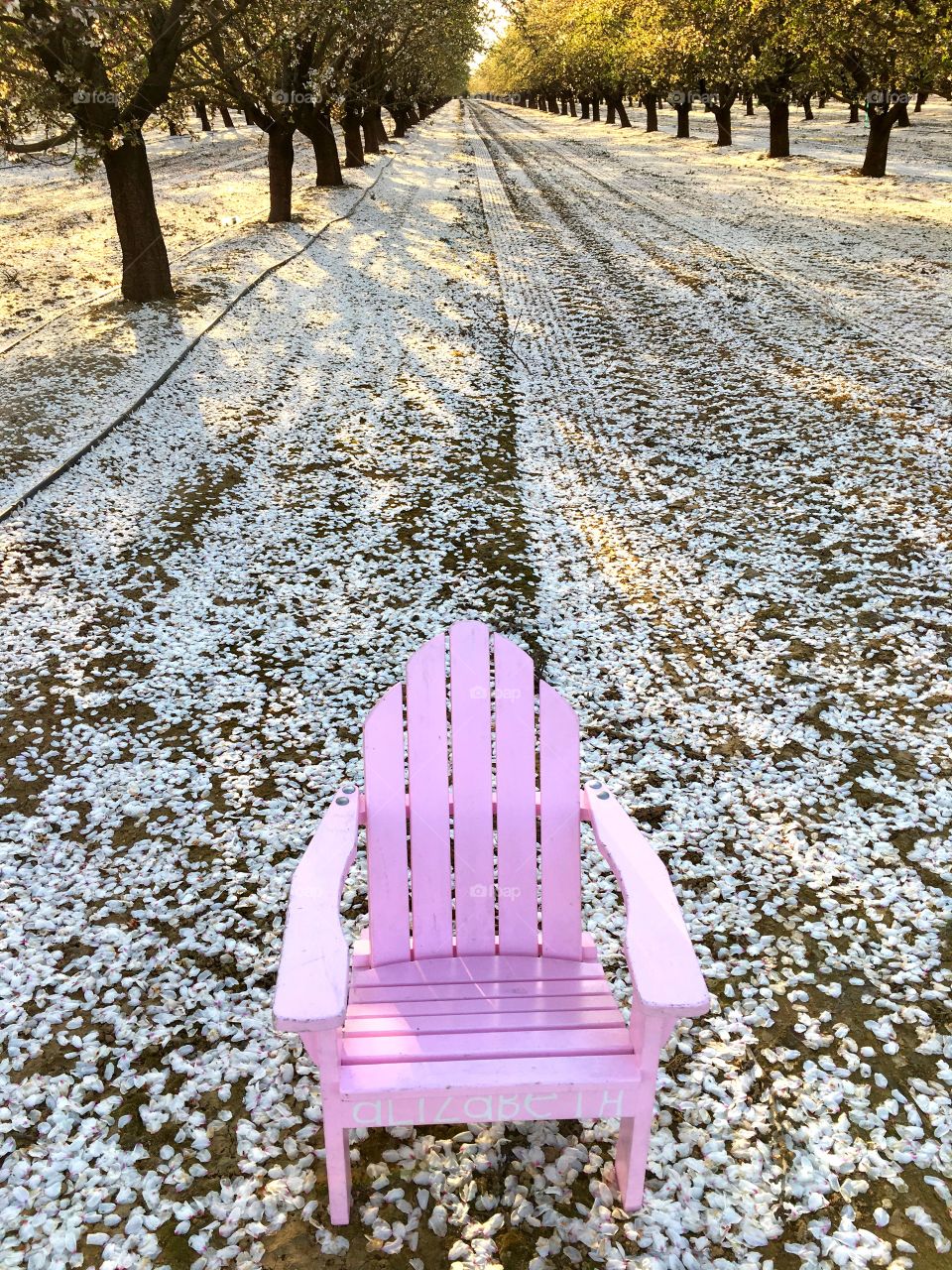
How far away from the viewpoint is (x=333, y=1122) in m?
2.25

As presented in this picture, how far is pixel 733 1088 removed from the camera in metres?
2.80

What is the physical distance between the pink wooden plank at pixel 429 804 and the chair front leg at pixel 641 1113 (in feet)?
2.45

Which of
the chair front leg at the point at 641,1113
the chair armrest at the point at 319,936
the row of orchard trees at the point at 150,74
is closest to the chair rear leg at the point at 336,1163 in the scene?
the chair armrest at the point at 319,936

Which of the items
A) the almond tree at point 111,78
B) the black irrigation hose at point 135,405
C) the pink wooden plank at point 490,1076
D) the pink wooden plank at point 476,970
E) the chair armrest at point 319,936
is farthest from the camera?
the almond tree at point 111,78

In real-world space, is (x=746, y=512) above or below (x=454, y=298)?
below

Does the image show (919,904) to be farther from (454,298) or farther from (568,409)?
(454,298)

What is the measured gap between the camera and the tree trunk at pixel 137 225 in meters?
11.2

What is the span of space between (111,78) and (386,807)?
12.4 meters

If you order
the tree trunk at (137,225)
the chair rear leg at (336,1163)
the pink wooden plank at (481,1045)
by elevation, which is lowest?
the chair rear leg at (336,1163)

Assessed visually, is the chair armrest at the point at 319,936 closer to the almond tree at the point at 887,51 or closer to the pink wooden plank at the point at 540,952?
the pink wooden plank at the point at 540,952

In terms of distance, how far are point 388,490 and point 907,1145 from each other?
19.3 ft

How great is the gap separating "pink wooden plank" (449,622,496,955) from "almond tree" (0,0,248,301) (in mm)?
8998

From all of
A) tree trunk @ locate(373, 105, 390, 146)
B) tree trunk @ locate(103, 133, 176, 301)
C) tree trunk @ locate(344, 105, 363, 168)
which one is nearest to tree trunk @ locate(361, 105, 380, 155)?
tree trunk @ locate(373, 105, 390, 146)

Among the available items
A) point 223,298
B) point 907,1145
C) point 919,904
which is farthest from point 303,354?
point 907,1145
